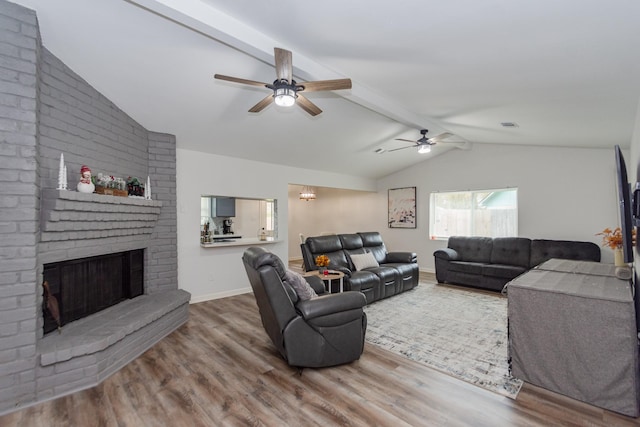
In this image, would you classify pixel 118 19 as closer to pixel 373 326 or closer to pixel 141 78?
pixel 141 78

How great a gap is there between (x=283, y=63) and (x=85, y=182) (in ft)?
6.98

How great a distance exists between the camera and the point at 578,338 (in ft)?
7.06

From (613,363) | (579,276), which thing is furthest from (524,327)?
(579,276)

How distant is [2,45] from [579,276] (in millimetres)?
5113

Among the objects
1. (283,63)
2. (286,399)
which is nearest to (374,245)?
(286,399)

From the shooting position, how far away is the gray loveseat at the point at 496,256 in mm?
4988

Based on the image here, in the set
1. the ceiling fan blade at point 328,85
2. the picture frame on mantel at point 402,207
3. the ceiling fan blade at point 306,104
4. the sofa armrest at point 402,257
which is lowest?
the sofa armrest at point 402,257

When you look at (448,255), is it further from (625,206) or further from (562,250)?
(625,206)

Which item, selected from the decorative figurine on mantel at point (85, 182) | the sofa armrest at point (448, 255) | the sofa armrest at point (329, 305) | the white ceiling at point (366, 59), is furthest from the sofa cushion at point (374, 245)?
the decorative figurine on mantel at point (85, 182)

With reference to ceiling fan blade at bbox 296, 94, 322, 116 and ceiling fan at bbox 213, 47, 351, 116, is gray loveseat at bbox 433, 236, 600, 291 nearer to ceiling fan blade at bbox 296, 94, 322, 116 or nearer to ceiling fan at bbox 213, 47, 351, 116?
ceiling fan blade at bbox 296, 94, 322, 116

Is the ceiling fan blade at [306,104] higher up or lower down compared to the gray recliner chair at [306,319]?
higher up

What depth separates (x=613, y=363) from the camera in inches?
80.0

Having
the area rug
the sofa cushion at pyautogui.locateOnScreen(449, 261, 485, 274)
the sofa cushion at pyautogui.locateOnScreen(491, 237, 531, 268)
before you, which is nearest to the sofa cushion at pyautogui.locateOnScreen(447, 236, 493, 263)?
the sofa cushion at pyautogui.locateOnScreen(491, 237, 531, 268)

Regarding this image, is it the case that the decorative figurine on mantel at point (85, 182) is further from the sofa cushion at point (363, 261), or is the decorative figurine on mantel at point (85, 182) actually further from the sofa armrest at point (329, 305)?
the sofa cushion at point (363, 261)
